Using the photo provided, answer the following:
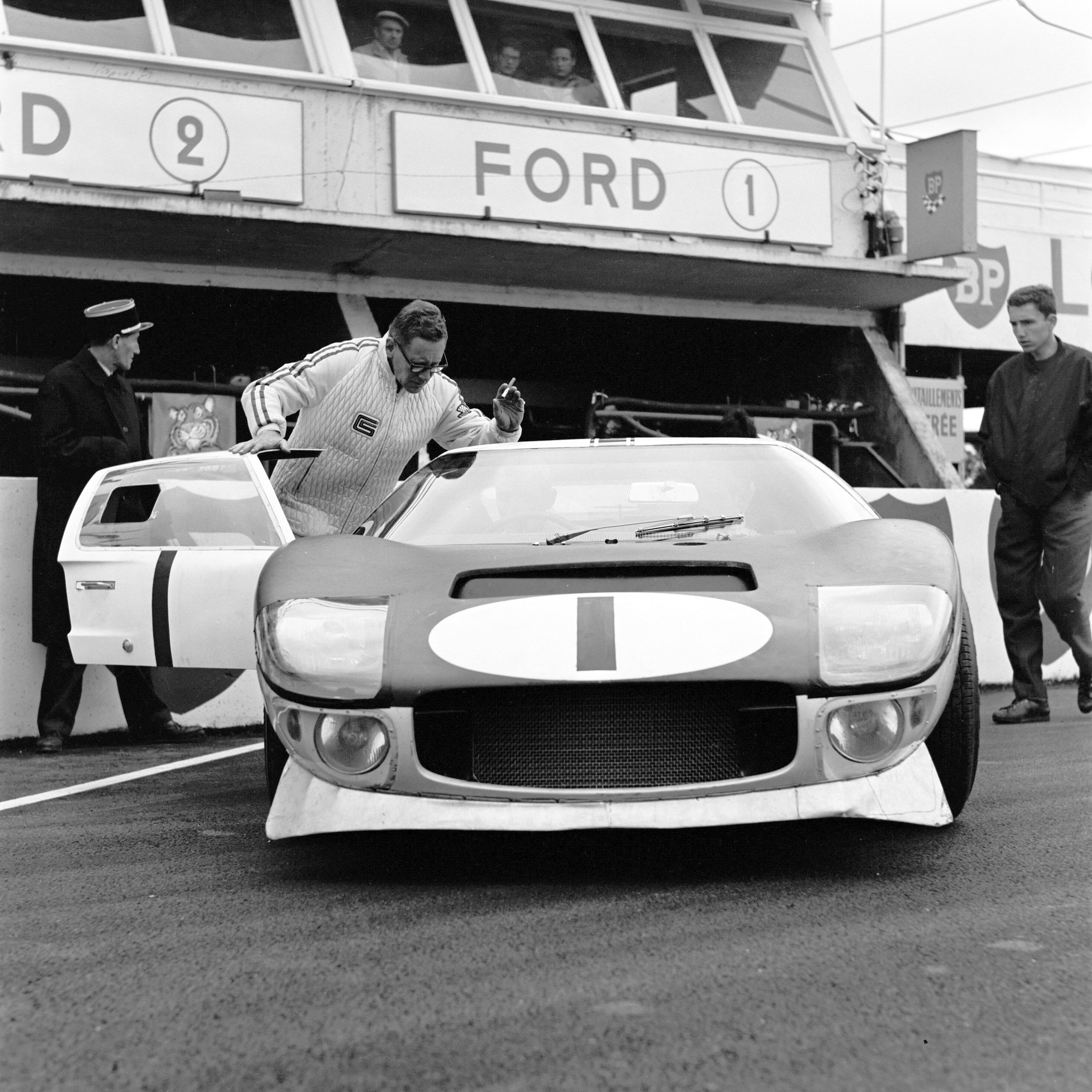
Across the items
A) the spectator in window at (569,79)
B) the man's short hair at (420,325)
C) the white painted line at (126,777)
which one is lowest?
the white painted line at (126,777)

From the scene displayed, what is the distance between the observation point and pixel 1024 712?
5.95 meters

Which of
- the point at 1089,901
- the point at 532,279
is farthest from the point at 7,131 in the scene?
the point at 1089,901

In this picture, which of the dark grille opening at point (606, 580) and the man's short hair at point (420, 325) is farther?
the man's short hair at point (420, 325)

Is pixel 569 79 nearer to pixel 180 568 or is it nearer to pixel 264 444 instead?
pixel 264 444

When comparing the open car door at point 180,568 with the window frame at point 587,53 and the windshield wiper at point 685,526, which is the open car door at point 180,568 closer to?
the windshield wiper at point 685,526

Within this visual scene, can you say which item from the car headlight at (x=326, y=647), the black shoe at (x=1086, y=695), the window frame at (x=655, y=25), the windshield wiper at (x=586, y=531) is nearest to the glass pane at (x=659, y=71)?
the window frame at (x=655, y=25)

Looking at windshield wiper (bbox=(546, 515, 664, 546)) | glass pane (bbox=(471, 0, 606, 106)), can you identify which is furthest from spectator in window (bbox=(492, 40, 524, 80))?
windshield wiper (bbox=(546, 515, 664, 546))

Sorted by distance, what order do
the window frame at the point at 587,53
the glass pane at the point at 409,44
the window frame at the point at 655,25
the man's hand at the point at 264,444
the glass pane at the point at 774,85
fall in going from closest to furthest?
the man's hand at the point at 264,444 → the window frame at the point at 587,53 → the glass pane at the point at 409,44 → the window frame at the point at 655,25 → the glass pane at the point at 774,85

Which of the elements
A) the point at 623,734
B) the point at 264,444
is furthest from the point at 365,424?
the point at 623,734

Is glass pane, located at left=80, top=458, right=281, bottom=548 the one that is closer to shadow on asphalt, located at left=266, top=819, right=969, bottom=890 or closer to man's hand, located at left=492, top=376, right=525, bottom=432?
man's hand, located at left=492, top=376, right=525, bottom=432

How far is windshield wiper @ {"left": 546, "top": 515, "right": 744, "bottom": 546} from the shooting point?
346cm

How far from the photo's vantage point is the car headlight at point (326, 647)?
116 inches

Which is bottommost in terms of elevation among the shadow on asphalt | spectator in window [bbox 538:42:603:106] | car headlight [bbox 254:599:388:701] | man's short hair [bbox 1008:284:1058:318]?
the shadow on asphalt

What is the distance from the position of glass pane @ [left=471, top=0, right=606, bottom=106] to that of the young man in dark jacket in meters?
5.89
